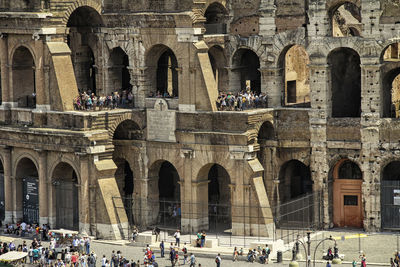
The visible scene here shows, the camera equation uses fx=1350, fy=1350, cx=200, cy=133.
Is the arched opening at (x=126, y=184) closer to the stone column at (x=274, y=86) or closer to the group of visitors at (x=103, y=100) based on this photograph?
the group of visitors at (x=103, y=100)

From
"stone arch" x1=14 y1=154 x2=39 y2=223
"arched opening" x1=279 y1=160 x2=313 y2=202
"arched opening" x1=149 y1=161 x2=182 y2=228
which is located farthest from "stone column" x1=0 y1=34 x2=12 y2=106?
"arched opening" x1=279 y1=160 x2=313 y2=202

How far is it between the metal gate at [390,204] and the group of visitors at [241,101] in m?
9.03

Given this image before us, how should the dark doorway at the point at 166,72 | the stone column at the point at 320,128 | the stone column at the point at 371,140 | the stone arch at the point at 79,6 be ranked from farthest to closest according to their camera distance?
Result: the dark doorway at the point at 166,72 → the stone arch at the point at 79,6 → the stone column at the point at 320,128 → the stone column at the point at 371,140

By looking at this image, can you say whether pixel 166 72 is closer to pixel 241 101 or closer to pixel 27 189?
pixel 241 101

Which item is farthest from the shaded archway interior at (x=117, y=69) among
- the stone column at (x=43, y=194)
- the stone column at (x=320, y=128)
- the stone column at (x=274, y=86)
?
the stone column at (x=320, y=128)

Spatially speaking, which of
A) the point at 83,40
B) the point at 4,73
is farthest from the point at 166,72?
the point at 4,73

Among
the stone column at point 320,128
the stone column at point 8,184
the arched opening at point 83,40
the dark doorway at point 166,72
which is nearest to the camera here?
the stone column at point 320,128

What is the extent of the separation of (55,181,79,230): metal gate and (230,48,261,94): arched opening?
12.1 meters

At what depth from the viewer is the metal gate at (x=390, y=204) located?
262ft

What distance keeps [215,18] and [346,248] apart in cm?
1766

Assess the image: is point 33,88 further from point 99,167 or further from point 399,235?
point 399,235

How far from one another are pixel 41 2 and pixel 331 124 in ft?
61.9

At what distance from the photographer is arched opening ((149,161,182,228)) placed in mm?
84188

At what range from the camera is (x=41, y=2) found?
8081 centimetres
